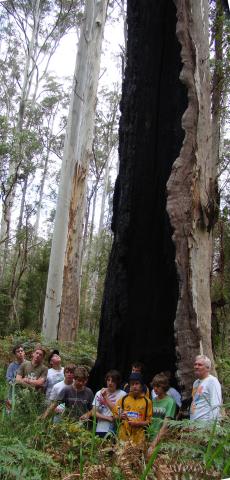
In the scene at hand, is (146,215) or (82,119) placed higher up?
(82,119)

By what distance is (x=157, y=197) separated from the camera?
4.98 m

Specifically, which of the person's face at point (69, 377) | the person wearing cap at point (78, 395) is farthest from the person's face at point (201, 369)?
the person's face at point (69, 377)

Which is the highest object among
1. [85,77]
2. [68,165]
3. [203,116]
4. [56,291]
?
[85,77]

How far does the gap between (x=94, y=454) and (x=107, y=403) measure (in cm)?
133

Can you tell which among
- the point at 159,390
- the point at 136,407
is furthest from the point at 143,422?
the point at 159,390

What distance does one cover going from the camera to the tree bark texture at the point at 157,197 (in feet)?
14.5

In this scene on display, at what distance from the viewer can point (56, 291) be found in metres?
10.4

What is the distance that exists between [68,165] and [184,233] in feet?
23.6

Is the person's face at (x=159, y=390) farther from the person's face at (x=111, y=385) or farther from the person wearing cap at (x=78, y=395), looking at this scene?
the person wearing cap at (x=78, y=395)

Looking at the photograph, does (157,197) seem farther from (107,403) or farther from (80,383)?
(107,403)

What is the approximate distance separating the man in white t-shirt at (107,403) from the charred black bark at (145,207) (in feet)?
2.12

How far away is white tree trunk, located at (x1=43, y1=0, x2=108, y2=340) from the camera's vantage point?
10.3m

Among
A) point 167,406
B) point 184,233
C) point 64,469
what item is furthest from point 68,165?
point 64,469

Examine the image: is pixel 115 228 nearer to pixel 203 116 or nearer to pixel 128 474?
pixel 203 116
